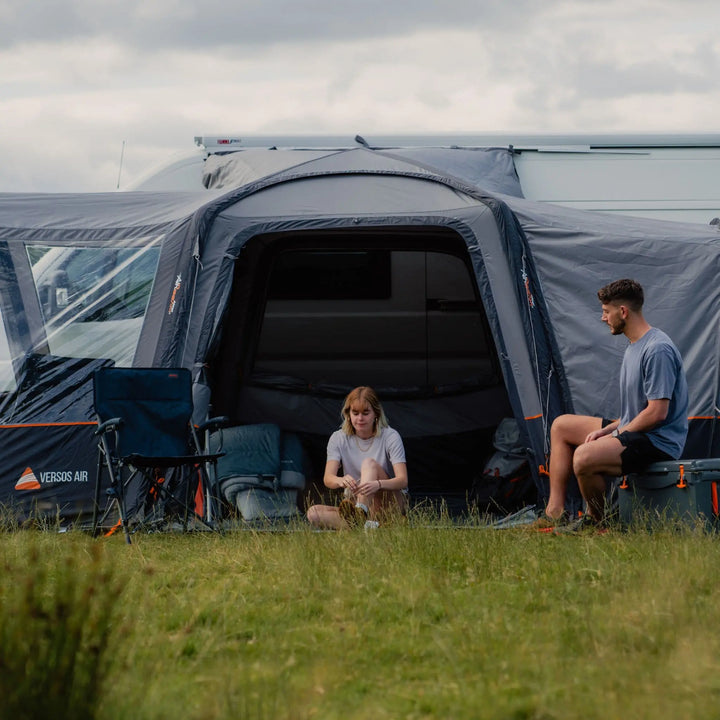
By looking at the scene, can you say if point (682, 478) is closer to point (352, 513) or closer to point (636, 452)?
point (636, 452)

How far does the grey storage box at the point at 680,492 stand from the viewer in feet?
16.3

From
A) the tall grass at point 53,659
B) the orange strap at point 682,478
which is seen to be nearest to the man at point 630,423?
the orange strap at point 682,478

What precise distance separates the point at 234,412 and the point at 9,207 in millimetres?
1830

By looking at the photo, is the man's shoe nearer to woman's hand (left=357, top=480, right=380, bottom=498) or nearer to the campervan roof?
woman's hand (left=357, top=480, right=380, bottom=498)

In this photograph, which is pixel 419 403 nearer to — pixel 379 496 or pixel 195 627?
pixel 379 496

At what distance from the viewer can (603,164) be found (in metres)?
8.09

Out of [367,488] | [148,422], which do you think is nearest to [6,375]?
[148,422]

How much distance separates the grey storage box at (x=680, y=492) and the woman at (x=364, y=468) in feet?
3.63

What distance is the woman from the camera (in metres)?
5.40

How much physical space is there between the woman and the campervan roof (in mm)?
2768

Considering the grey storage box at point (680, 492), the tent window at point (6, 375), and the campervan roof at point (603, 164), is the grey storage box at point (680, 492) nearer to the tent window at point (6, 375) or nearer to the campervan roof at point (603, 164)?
the tent window at point (6, 375)

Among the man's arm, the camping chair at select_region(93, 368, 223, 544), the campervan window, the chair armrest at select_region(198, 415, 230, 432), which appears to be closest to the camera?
the man's arm

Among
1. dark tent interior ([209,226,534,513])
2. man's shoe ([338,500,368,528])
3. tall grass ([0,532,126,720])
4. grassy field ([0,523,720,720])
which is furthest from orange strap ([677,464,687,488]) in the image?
tall grass ([0,532,126,720])

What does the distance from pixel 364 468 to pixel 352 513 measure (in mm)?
269
